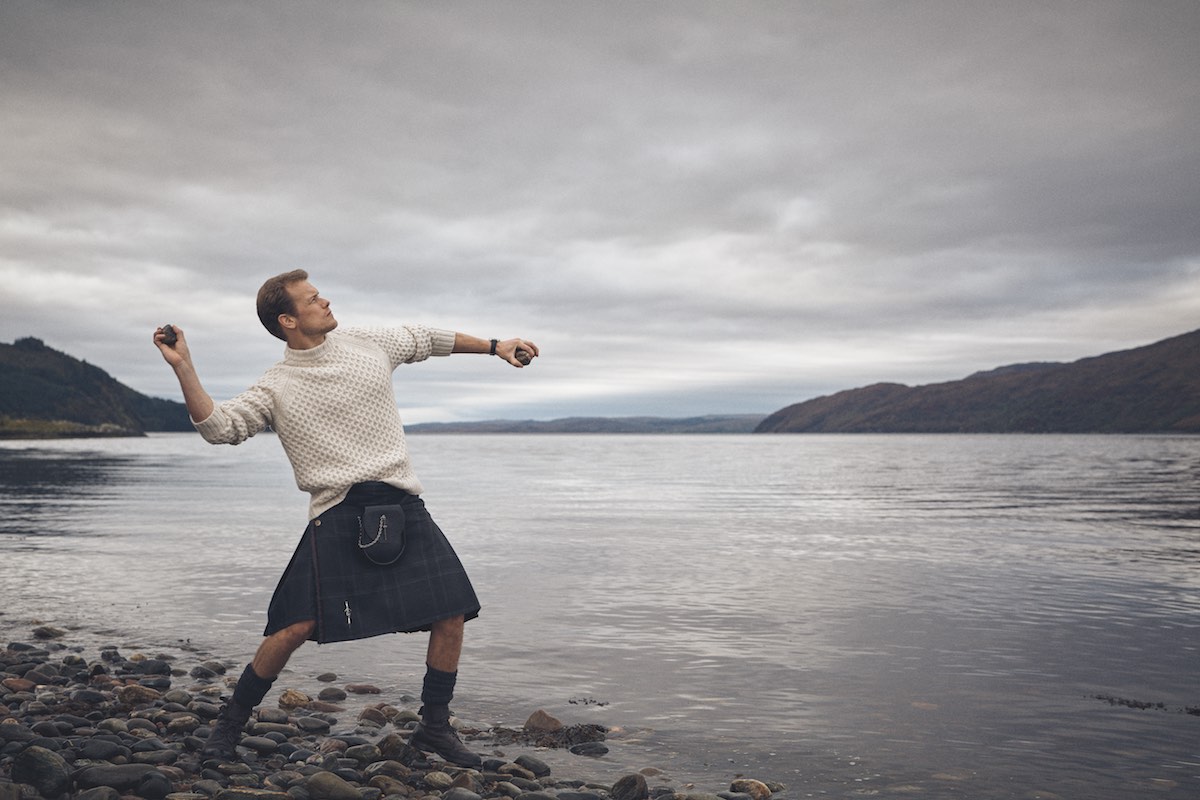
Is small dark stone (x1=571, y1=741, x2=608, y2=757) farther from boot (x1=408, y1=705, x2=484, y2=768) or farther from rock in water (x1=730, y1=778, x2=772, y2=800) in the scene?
rock in water (x1=730, y1=778, x2=772, y2=800)

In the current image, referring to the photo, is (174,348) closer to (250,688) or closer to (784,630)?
(250,688)

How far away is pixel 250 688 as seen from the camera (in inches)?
222

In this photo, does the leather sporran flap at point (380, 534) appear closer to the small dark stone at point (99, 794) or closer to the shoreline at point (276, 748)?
the shoreline at point (276, 748)

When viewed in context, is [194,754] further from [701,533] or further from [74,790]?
[701,533]

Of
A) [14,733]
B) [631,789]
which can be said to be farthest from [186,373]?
[631,789]

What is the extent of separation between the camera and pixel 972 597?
42.8ft

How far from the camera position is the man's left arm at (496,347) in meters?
6.21

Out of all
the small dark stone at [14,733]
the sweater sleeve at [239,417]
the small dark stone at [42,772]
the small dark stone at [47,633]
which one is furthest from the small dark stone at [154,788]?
the small dark stone at [47,633]

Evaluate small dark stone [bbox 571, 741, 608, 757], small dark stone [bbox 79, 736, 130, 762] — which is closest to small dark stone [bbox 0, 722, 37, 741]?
small dark stone [bbox 79, 736, 130, 762]

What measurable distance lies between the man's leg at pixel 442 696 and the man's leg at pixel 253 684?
85 centimetres

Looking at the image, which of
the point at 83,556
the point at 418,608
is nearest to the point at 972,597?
the point at 418,608

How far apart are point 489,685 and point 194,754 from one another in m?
2.95

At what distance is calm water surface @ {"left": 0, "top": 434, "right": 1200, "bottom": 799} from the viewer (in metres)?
6.56

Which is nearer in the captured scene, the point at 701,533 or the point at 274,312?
the point at 274,312
